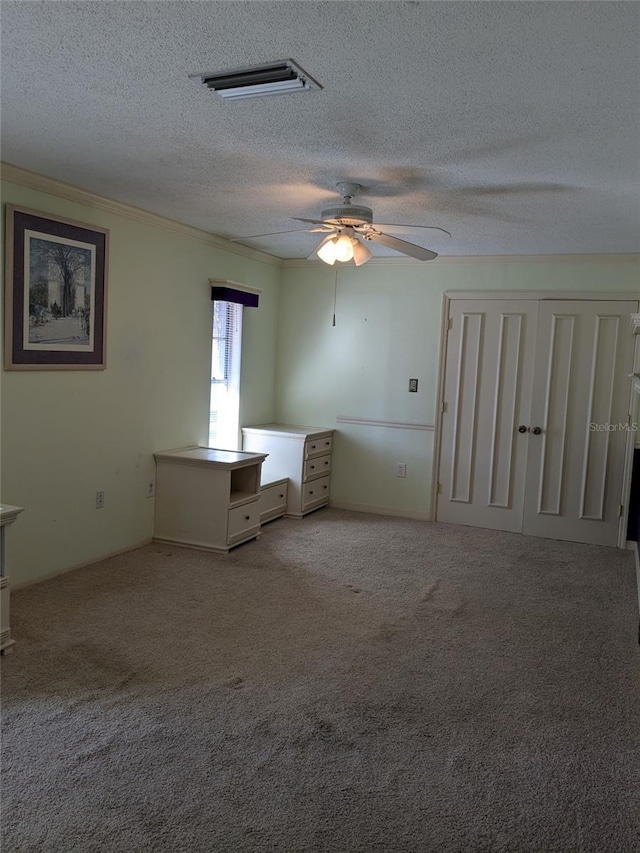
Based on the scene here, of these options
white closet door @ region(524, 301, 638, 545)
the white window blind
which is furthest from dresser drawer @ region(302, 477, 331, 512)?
white closet door @ region(524, 301, 638, 545)

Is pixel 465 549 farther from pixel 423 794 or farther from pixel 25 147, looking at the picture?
pixel 25 147

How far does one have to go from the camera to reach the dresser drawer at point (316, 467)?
Result: 591 centimetres

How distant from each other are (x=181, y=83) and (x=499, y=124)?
117 centimetres

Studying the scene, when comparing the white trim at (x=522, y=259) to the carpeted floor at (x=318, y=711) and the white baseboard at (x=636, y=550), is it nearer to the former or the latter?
the white baseboard at (x=636, y=550)

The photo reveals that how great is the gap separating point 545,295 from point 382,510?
7.53 feet

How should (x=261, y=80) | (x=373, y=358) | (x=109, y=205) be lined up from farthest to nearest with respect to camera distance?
1. (x=373, y=358)
2. (x=109, y=205)
3. (x=261, y=80)

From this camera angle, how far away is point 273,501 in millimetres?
5664

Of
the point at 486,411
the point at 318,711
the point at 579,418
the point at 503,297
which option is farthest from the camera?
the point at 486,411

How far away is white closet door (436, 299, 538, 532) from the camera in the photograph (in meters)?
5.61

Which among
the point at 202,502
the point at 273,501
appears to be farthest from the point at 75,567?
the point at 273,501

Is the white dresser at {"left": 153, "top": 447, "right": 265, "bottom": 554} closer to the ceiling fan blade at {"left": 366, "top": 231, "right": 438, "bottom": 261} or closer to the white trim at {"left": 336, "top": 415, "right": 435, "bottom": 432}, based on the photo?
the white trim at {"left": 336, "top": 415, "right": 435, "bottom": 432}

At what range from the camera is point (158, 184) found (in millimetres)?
3805

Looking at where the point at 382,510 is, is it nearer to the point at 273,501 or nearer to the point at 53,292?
the point at 273,501

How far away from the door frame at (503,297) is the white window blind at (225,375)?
174 cm
